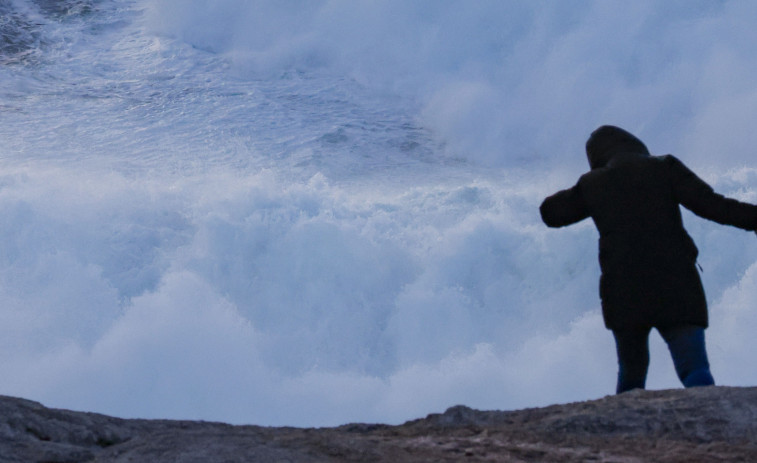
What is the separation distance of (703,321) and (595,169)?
68 cm

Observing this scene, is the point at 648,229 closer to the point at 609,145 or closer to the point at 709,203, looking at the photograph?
the point at 709,203

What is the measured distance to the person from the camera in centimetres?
315

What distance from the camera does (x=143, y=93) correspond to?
60.0 ft

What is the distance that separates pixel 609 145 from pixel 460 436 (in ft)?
4.39

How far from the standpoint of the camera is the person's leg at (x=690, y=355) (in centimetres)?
310

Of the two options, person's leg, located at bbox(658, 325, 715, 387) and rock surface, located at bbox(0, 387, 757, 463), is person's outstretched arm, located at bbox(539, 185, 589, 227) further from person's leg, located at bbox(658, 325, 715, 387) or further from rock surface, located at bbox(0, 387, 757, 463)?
rock surface, located at bbox(0, 387, 757, 463)

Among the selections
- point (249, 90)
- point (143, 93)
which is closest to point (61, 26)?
point (143, 93)

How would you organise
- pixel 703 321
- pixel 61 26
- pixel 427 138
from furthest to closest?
1. pixel 61 26
2. pixel 427 138
3. pixel 703 321

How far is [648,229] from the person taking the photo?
3217 mm

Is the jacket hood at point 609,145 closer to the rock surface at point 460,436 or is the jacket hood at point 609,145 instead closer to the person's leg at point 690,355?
the person's leg at point 690,355

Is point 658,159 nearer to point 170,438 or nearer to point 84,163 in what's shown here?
point 170,438

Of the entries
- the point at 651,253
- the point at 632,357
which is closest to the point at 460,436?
the point at 632,357

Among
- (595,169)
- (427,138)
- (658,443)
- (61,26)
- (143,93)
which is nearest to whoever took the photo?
(658,443)

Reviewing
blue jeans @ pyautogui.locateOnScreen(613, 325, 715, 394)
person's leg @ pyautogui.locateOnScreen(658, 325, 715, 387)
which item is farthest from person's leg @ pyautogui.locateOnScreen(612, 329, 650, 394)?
person's leg @ pyautogui.locateOnScreen(658, 325, 715, 387)
